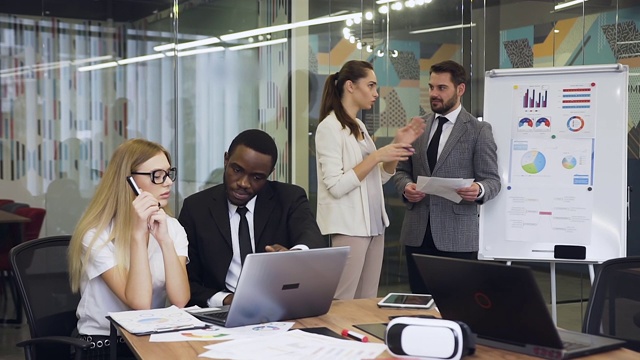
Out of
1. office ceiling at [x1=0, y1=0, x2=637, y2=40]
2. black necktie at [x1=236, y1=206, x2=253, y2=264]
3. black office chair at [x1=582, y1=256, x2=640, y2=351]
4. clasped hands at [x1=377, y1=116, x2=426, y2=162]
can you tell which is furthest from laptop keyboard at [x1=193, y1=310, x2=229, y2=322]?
office ceiling at [x1=0, y1=0, x2=637, y2=40]

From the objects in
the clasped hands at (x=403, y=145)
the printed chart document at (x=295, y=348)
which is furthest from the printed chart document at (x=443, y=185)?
the printed chart document at (x=295, y=348)

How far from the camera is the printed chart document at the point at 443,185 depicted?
174 inches

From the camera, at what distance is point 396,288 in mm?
6656

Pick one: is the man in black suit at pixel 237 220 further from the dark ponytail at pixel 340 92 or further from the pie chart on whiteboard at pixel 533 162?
the pie chart on whiteboard at pixel 533 162

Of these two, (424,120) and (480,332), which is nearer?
(480,332)

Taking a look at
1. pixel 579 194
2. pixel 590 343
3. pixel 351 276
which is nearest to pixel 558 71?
pixel 579 194

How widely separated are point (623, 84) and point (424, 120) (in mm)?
1192

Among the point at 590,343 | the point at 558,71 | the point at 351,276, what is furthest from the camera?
the point at 558,71

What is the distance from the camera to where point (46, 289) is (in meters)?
3.14

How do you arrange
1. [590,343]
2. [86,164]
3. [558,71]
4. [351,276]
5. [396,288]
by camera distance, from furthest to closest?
[396,288] → [86,164] → [558,71] → [351,276] → [590,343]

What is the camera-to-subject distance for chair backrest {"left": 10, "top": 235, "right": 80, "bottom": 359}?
10.00ft

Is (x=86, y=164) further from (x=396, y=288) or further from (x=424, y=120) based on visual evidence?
(x=396, y=288)

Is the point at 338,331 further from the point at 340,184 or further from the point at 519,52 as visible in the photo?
the point at 519,52

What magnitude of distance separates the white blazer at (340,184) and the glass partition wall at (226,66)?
1395mm
